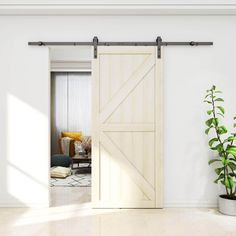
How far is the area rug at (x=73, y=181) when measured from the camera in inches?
215

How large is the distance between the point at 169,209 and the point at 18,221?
1906 millimetres

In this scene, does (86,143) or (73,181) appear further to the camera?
(86,143)

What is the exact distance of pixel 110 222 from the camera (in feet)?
11.6

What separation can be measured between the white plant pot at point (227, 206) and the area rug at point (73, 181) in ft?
7.91

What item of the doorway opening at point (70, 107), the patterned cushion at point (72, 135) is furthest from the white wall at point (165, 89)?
the patterned cushion at point (72, 135)

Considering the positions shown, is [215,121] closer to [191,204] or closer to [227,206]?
[227,206]

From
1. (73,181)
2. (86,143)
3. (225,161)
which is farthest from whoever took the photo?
A: (86,143)

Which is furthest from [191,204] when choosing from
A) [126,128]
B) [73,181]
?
[73,181]

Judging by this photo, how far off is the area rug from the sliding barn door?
1534mm

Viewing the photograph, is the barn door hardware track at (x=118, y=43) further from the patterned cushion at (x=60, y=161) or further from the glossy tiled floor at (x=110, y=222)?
the patterned cushion at (x=60, y=161)

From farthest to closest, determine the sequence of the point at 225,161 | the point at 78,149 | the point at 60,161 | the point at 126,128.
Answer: the point at 78,149 → the point at 60,161 → the point at 126,128 → the point at 225,161

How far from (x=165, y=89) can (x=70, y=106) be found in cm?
500

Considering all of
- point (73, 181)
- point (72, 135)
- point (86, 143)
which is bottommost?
point (73, 181)

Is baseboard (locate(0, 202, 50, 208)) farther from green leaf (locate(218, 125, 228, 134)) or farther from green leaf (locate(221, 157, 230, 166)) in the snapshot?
green leaf (locate(218, 125, 228, 134))
